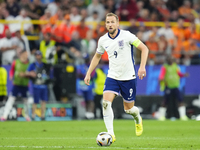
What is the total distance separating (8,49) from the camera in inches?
671

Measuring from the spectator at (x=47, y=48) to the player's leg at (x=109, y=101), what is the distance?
→ 9.10 m

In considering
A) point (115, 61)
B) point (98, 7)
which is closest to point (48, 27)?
point (98, 7)

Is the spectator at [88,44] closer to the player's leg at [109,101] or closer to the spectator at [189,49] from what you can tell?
the spectator at [189,49]

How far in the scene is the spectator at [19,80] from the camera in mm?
15573

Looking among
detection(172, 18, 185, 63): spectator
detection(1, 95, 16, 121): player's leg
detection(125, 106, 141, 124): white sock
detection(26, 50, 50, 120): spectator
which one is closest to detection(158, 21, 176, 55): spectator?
detection(172, 18, 185, 63): spectator

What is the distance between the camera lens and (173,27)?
20203 mm

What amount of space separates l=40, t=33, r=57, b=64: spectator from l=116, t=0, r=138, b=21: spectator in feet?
15.3

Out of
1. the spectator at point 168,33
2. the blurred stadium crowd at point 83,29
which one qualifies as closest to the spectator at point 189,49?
the blurred stadium crowd at point 83,29

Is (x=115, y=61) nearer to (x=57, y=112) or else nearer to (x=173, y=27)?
(x=57, y=112)

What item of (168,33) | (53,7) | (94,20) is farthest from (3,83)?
(168,33)

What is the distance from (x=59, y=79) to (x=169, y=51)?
15.9 ft

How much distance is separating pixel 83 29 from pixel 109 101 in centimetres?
1095

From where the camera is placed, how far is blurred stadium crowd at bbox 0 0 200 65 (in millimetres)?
17312

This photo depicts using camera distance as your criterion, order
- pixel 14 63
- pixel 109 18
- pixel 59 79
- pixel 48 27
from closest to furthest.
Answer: pixel 109 18 → pixel 14 63 → pixel 59 79 → pixel 48 27
